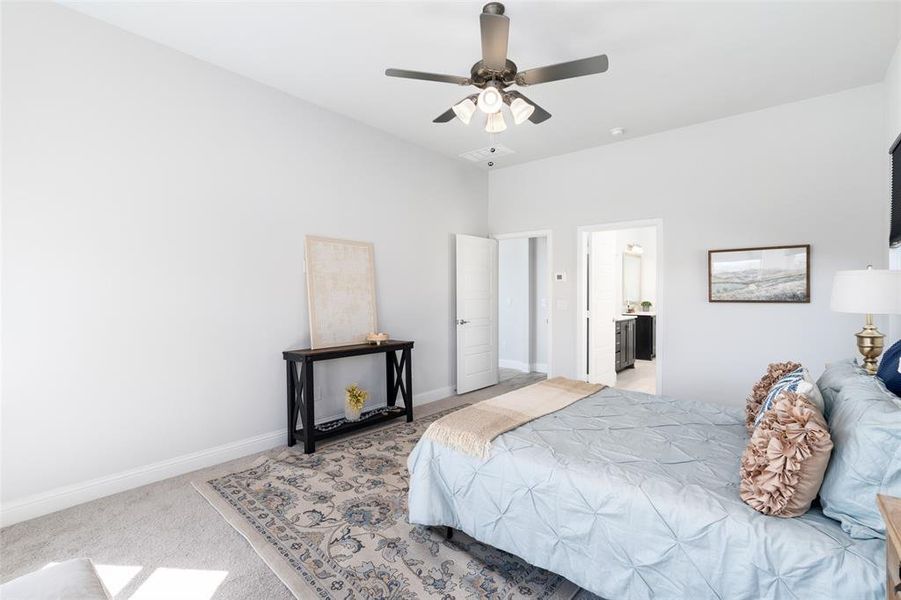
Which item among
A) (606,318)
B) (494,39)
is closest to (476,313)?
(606,318)

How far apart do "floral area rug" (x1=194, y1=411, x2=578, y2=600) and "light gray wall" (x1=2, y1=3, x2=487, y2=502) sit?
728mm

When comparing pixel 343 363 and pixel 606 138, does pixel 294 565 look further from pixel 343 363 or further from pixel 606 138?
pixel 606 138

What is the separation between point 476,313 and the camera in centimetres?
548

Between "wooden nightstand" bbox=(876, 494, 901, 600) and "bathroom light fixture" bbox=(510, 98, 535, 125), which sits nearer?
"wooden nightstand" bbox=(876, 494, 901, 600)

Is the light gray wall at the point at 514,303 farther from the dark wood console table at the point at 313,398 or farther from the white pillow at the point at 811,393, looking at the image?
the white pillow at the point at 811,393

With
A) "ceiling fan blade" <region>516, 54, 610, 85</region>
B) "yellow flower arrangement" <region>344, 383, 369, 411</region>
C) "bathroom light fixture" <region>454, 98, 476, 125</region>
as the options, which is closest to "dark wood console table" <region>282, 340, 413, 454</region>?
"yellow flower arrangement" <region>344, 383, 369, 411</region>

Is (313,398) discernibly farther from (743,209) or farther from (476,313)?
(743,209)

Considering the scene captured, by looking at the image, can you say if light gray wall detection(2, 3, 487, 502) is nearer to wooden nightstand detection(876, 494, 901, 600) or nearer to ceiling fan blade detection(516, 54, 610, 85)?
ceiling fan blade detection(516, 54, 610, 85)

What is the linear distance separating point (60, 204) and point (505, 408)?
2.96 meters

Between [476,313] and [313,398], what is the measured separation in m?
2.52

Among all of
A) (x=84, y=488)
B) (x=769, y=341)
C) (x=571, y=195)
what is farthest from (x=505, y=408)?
(x=571, y=195)

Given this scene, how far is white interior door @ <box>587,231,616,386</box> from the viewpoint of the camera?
5.18m

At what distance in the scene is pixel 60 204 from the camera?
2.56 meters

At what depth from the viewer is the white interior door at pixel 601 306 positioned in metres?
5.18
